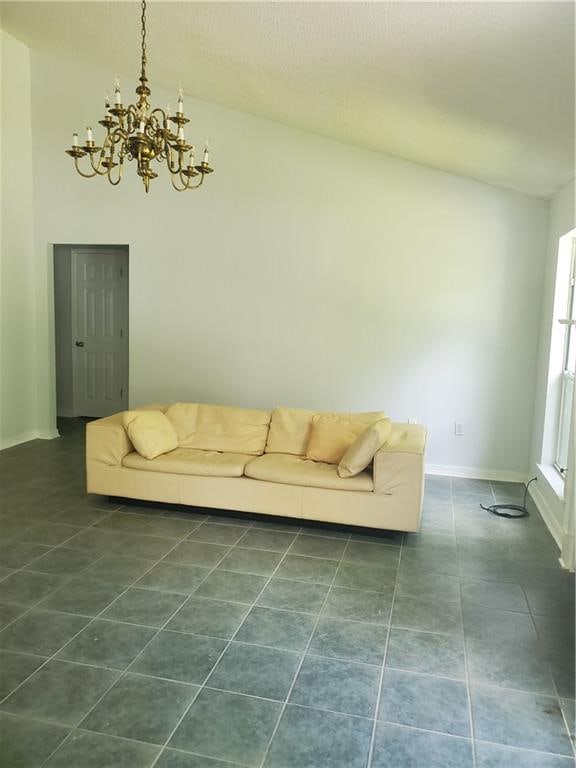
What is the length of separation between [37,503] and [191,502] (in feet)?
3.87

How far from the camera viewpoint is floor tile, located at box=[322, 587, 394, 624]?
2.88m

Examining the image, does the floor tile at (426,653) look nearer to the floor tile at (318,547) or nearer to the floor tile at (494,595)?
the floor tile at (494,595)

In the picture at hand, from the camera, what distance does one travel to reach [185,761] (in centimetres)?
193

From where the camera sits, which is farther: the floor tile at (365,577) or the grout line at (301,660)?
the floor tile at (365,577)

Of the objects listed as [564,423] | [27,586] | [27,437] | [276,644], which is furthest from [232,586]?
[27,437]

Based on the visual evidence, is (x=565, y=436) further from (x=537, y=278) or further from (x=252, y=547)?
(x=252, y=547)

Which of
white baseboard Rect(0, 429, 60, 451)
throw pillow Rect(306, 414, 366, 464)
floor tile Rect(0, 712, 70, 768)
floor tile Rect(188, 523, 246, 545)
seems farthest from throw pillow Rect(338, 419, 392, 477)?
white baseboard Rect(0, 429, 60, 451)

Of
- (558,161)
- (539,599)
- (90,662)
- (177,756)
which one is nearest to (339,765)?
(177,756)

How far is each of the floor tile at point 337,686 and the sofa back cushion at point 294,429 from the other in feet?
6.76

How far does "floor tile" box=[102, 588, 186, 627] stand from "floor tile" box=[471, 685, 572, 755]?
1420 mm

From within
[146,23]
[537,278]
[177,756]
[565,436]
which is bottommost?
[177,756]

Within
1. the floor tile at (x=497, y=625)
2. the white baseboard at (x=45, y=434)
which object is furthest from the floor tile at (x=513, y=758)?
the white baseboard at (x=45, y=434)

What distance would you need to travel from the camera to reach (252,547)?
3.68 meters

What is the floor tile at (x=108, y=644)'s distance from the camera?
8.09ft
